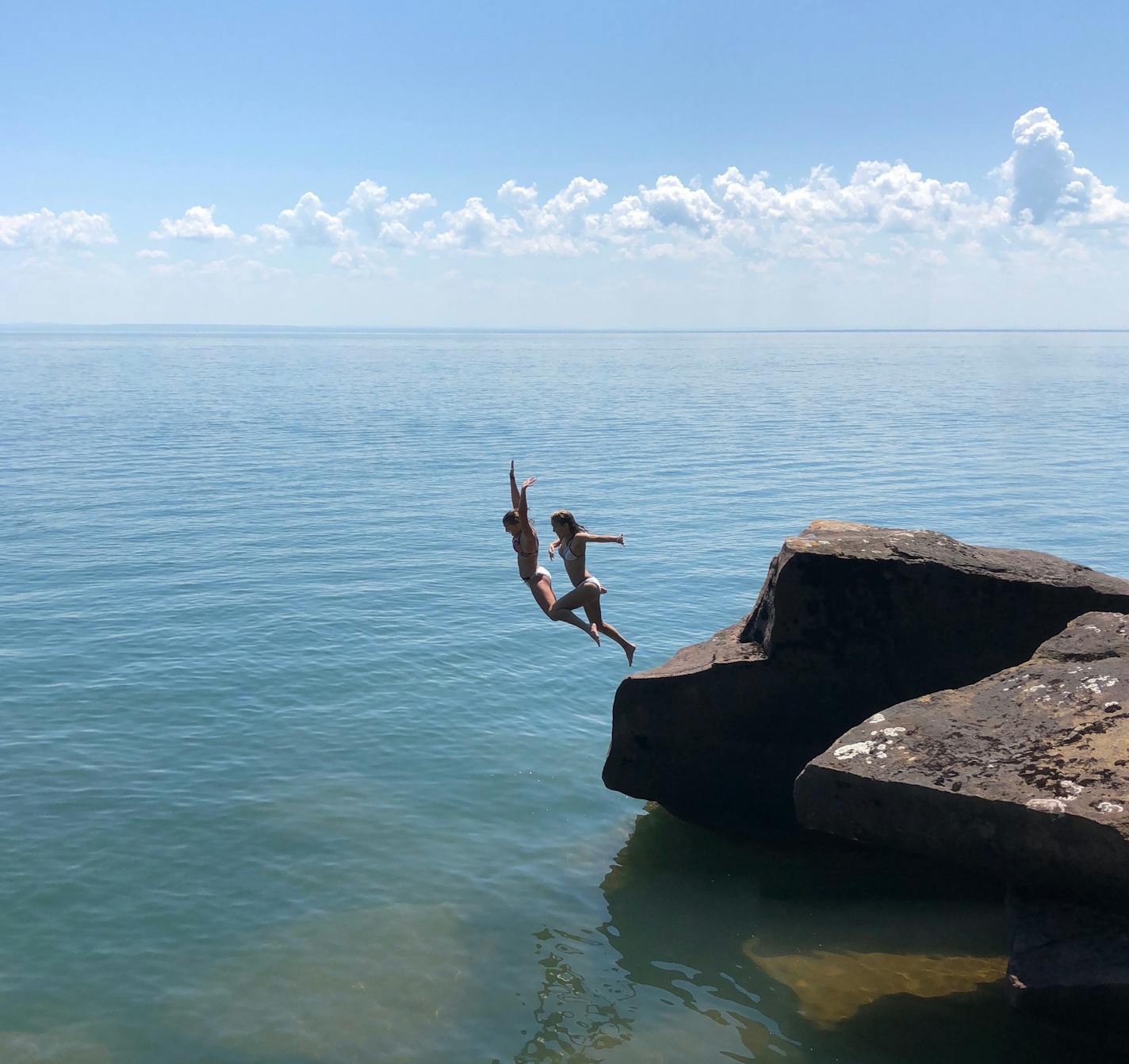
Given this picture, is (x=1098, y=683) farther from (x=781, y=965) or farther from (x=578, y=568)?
(x=578, y=568)

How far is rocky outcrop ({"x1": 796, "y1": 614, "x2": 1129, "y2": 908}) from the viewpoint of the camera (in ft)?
29.1

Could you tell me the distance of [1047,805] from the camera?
29.3 feet

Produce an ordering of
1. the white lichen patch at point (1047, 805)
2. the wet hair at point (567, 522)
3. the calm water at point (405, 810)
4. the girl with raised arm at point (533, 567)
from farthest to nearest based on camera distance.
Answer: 1. the girl with raised arm at point (533, 567)
2. the wet hair at point (567, 522)
3. the calm water at point (405, 810)
4. the white lichen patch at point (1047, 805)

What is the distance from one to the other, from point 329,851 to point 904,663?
7.87 m

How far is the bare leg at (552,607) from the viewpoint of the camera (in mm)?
15891

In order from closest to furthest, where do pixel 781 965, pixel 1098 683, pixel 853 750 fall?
pixel 853 750 < pixel 1098 683 < pixel 781 965

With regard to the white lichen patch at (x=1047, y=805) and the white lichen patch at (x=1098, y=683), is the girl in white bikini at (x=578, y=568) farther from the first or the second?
A: the white lichen patch at (x=1047, y=805)

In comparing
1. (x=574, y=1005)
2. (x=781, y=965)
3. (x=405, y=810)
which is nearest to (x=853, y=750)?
(x=781, y=965)

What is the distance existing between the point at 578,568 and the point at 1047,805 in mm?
7877

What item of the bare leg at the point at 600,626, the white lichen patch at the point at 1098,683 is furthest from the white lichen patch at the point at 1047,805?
the bare leg at the point at 600,626

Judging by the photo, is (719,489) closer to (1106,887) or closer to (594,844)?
(594,844)

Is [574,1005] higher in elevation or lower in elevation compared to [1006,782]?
lower

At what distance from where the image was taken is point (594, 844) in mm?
15328

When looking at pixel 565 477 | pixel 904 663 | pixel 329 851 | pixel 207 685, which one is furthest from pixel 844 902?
pixel 565 477
